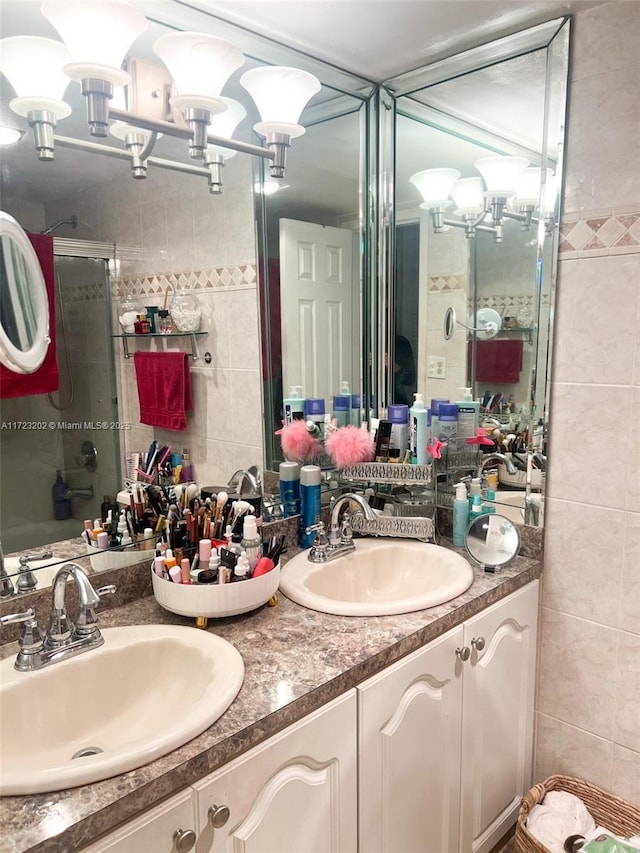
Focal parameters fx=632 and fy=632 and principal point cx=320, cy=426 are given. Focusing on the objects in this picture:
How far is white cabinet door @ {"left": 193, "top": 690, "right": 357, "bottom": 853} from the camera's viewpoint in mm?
990

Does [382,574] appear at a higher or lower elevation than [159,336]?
lower

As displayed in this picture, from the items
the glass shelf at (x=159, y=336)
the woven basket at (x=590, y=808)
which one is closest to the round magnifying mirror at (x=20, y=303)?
the glass shelf at (x=159, y=336)

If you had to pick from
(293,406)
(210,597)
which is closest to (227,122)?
(293,406)

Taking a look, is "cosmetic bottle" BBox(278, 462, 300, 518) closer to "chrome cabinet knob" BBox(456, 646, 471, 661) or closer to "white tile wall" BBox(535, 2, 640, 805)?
"chrome cabinet knob" BBox(456, 646, 471, 661)

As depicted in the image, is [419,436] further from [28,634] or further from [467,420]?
[28,634]

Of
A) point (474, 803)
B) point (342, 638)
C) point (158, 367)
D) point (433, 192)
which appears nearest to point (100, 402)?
point (158, 367)

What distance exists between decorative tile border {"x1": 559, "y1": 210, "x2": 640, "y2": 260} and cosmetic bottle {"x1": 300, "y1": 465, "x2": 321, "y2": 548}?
0.86 m

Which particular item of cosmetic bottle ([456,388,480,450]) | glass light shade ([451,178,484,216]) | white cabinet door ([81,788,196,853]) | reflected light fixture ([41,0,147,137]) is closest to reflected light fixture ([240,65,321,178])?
reflected light fixture ([41,0,147,137])

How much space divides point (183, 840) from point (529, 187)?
1618 mm

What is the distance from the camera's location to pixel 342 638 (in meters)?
1.28

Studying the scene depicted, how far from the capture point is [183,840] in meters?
0.92

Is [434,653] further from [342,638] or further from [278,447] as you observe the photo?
[278,447]

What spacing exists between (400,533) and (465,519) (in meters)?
0.19

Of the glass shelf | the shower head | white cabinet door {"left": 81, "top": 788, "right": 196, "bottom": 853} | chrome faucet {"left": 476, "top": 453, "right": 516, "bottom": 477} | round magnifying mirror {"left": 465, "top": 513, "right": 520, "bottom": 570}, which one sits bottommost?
white cabinet door {"left": 81, "top": 788, "right": 196, "bottom": 853}
